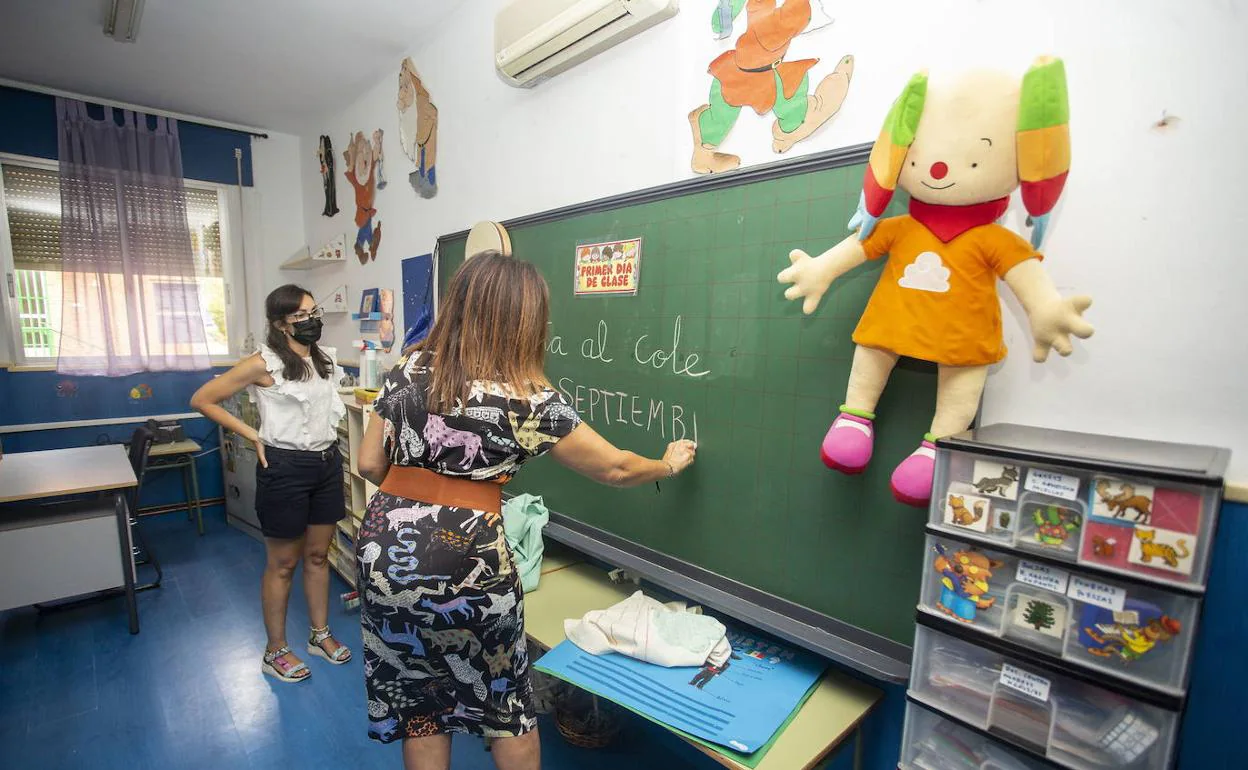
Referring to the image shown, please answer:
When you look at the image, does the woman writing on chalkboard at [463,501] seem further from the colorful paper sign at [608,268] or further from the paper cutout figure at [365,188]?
the paper cutout figure at [365,188]

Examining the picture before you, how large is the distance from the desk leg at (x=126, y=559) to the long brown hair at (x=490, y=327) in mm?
2453

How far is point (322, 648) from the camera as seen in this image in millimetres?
2389

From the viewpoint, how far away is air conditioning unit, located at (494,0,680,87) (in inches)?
64.0

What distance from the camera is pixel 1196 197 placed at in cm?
89

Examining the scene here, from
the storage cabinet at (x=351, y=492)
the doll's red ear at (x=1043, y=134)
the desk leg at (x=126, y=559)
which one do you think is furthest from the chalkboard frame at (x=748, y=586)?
the desk leg at (x=126, y=559)

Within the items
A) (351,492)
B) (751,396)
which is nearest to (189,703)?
(351,492)

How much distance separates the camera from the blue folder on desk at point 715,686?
1089 millimetres

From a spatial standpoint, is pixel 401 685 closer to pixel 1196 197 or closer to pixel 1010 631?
pixel 1010 631

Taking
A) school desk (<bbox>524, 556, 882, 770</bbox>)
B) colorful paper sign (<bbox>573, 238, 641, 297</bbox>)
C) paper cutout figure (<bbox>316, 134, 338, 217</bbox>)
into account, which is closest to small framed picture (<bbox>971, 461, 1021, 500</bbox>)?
school desk (<bbox>524, 556, 882, 770</bbox>)

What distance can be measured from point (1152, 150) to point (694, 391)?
0.99 metres

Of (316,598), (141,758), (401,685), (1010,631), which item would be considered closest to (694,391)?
(1010,631)

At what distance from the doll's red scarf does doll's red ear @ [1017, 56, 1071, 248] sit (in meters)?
0.08

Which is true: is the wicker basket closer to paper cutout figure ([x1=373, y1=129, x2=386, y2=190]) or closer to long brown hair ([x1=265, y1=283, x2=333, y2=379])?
long brown hair ([x1=265, y1=283, x2=333, y2=379])

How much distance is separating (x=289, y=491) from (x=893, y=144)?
219 centimetres
